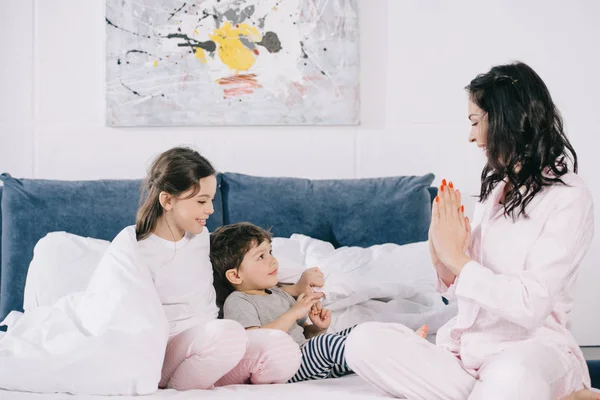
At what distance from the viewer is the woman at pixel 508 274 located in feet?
5.33

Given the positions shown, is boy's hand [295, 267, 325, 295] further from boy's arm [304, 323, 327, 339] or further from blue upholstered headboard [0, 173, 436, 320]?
blue upholstered headboard [0, 173, 436, 320]

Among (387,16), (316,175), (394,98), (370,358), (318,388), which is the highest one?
(387,16)

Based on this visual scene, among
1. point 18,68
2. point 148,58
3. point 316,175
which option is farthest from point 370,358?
point 18,68

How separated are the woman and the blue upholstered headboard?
0.96 meters

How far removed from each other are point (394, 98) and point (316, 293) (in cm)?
129

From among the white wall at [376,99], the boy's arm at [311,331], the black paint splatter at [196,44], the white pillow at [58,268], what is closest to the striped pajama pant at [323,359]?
the boy's arm at [311,331]

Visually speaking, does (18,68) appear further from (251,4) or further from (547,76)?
(547,76)

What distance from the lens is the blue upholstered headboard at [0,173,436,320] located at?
107 inches

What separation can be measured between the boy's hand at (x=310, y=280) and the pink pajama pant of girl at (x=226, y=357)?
35 centimetres

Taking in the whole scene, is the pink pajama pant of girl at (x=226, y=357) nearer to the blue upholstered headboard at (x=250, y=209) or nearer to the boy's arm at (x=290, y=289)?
the boy's arm at (x=290, y=289)

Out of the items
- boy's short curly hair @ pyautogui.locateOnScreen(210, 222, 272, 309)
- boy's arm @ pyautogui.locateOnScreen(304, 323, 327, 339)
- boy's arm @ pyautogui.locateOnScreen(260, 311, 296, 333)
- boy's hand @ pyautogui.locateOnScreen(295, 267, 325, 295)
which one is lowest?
boy's arm @ pyautogui.locateOnScreen(304, 323, 327, 339)

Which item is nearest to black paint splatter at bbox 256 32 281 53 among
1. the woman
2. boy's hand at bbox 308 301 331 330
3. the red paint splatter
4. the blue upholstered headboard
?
the red paint splatter

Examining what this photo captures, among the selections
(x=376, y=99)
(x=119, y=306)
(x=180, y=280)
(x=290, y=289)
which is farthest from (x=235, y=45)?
(x=119, y=306)

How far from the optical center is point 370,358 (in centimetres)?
168
